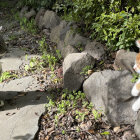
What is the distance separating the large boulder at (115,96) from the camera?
9.30 ft

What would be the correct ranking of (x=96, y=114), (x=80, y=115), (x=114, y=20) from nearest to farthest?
(x=96, y=114), (x=80, y=115), (x=114, y=20)

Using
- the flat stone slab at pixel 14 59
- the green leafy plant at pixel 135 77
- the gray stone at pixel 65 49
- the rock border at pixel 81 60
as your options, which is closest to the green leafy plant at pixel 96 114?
the rock border at pixel 81 60

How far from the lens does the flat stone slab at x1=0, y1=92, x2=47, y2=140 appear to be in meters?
2.90

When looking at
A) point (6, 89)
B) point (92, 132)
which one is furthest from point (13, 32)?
point (92, 132)

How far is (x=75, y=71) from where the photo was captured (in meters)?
3.54

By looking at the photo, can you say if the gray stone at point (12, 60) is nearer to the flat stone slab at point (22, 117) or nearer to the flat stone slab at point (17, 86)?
the flat stone slab at point (17, 86)

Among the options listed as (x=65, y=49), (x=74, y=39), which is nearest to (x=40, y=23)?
(x=74, y=39)

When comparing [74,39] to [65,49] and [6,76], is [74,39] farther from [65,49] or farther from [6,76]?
[6,76]

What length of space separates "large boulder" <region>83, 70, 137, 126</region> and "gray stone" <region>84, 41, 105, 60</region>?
87 cm

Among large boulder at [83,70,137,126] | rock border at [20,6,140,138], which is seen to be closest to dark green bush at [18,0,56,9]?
rock border at [20,6,140,138]

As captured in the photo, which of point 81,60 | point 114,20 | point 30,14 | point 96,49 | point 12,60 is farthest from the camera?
A: point 30,14

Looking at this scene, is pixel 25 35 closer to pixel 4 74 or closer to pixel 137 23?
pixel 4 74

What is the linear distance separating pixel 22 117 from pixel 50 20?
4224 mm

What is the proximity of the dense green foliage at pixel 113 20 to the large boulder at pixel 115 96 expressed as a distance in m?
0.69
